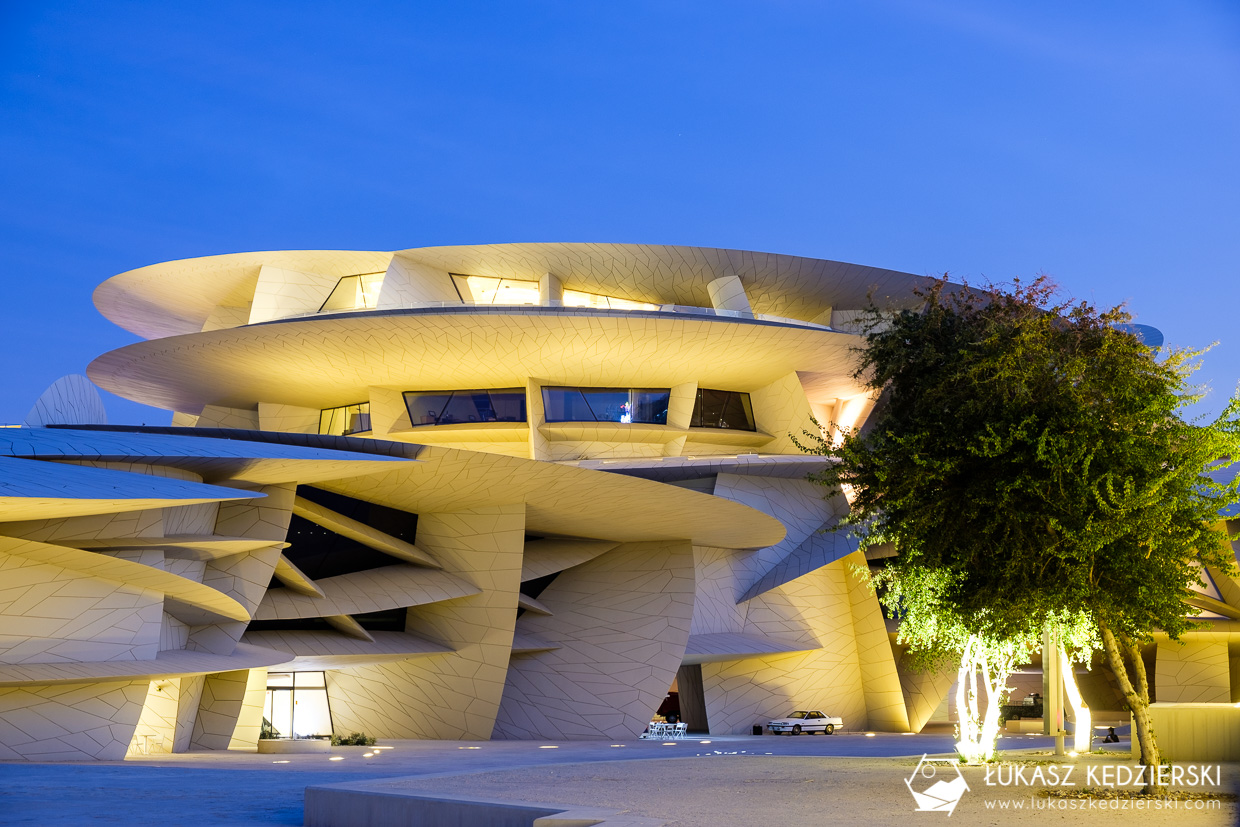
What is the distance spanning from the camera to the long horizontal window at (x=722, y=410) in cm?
3859

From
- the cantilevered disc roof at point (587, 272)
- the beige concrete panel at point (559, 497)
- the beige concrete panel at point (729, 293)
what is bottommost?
the beige concrete panel at point (559, 497)

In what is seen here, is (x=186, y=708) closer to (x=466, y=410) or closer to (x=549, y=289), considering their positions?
(x=466, y=410)

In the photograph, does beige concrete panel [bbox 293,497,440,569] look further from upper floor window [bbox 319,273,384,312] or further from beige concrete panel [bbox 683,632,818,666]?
upper floor window [bbox 319,273,384,312]

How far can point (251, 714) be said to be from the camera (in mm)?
27016

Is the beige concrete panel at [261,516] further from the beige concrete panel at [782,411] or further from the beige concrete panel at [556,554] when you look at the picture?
the beige concrete panel at [782,411]

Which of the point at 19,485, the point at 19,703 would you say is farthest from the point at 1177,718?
the point at 19,703

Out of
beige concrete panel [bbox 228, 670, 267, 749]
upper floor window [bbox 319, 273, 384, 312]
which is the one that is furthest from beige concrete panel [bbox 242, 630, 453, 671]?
upper floor window [bbox 319, 273, 384, 312]

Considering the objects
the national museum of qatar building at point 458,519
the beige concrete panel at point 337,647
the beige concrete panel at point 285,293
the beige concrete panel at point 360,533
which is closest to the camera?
the national museum of qatar building at point 458,519

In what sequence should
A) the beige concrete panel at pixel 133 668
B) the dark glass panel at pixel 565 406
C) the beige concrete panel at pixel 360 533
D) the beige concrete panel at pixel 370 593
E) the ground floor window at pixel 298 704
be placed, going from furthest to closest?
the dark glass panel at pixel 565 406 < the ground floor window at pixel 298 704 < the beige concrete panel at pixel 360 533 < the beige concrete panel at pixel 370 593 < the beige concrete panel at pixel 133 668

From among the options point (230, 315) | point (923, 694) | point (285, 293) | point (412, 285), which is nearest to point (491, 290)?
point (412, 285)

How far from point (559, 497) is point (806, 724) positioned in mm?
13026

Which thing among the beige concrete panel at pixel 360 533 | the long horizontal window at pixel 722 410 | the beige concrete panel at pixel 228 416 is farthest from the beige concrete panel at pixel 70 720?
the long horizontal window at pixel 722 410

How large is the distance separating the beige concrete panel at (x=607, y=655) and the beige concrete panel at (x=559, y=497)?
1.51 metres

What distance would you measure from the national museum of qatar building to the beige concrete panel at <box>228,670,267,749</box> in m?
0.10
